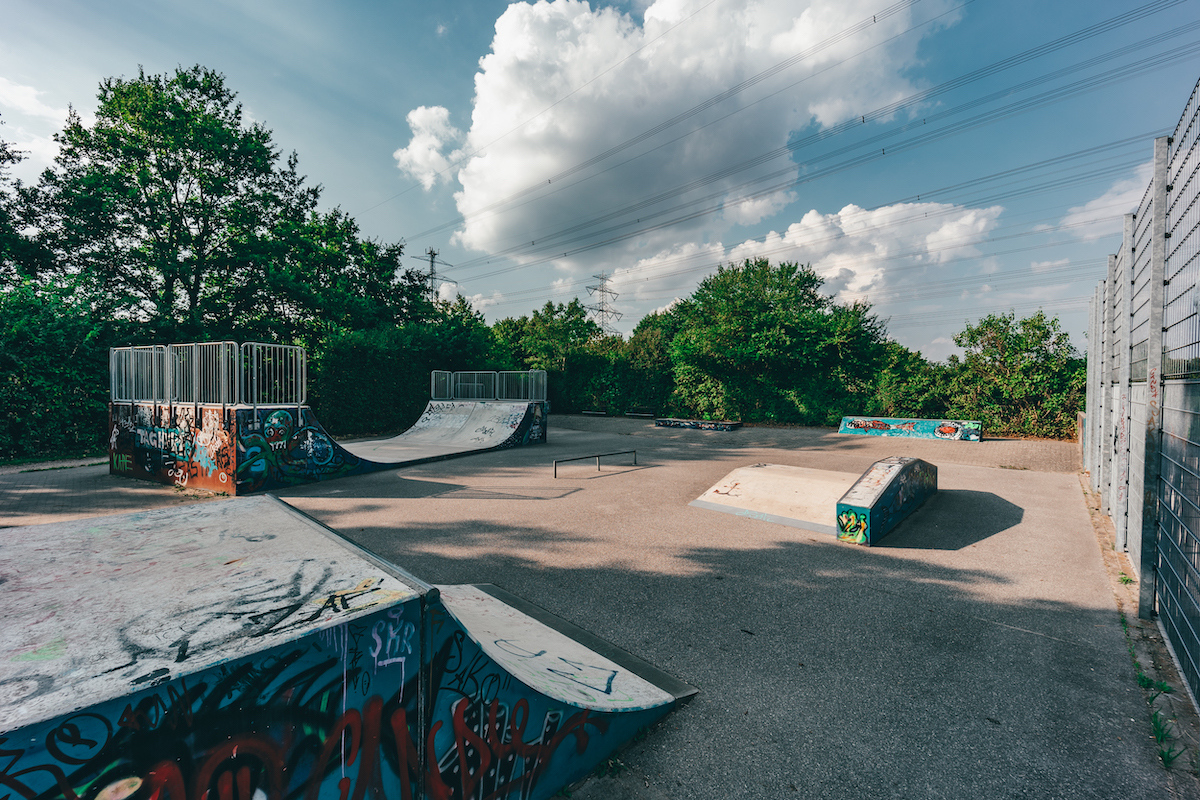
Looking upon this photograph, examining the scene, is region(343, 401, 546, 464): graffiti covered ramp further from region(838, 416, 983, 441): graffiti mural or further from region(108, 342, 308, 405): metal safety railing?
region(838, 416, 983, 441): graffiti mural

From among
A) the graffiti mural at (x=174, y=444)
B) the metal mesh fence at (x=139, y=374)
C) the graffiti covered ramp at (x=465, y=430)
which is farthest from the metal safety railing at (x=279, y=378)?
the graffiti covered ramp at (x=465, y=430)

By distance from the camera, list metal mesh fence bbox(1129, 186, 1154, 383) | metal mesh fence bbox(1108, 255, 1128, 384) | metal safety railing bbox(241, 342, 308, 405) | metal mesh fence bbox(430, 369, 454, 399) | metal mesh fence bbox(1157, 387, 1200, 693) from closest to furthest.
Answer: metal mesh fence bbox(1157, 387, 1200, 693), metal mesh fence bbox(1129, 186, 1154, 383), metal mesh fence bbox(1108, 255, 1128, 384), metal safety railing bbox(241, 342, 308, 405), metal mesh fence bbox(430, 369, 454, 399)

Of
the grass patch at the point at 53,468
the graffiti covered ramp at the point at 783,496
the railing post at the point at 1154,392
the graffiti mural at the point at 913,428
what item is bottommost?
the grass patch at the point at 53,468

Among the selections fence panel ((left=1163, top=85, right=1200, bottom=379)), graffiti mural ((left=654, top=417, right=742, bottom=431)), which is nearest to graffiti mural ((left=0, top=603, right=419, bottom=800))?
fence panel ((left=1163, top=85, right=1200, bottom=379))

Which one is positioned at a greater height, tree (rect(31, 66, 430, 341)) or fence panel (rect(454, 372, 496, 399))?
tree (rect(31, 66, 430, 341))

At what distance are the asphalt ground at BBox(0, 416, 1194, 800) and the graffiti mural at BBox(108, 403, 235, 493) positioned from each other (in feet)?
1.86

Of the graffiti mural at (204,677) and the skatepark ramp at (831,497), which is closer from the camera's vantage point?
the graffiti mural at (204,677)

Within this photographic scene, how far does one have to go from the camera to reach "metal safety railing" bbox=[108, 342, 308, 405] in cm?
870

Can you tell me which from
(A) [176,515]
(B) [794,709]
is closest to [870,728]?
(B) [794,709]

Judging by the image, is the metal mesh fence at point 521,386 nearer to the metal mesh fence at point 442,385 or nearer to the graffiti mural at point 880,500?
the metal mesh fence at point 442,385

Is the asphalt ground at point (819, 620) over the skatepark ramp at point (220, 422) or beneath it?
beneath

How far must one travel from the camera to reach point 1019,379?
1572 centimetres

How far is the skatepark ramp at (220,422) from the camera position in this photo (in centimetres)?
870

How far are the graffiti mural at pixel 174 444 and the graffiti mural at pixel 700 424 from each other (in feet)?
51.7
